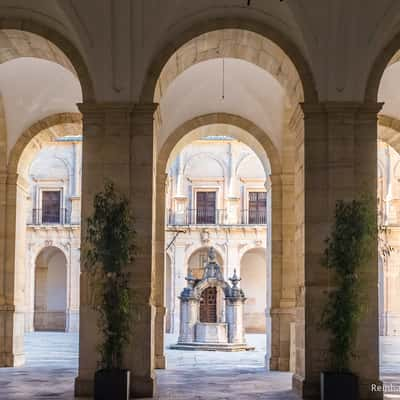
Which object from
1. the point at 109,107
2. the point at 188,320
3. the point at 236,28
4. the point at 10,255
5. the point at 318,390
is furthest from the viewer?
the point at 188,320

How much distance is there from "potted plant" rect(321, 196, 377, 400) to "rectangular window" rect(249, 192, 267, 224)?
95.4 ft

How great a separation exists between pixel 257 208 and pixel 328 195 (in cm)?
2857

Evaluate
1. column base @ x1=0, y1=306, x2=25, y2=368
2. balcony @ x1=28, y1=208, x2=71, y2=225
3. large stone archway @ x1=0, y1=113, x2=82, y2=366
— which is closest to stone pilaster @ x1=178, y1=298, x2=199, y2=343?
large stone archway @ x1=0, y1=113, x2=82, y2=366

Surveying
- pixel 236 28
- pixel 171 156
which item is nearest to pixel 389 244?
pixel 171 156

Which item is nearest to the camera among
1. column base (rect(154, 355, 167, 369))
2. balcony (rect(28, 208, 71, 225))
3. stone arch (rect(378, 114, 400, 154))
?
column base (rect(154, 355, 167, 369))

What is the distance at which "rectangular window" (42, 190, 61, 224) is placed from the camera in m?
41.7

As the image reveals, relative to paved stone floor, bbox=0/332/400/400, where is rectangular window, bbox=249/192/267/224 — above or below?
above

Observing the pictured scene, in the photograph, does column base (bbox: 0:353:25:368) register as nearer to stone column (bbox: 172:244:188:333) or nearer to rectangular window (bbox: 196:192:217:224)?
stone column (bbox: 172:244:188:333)

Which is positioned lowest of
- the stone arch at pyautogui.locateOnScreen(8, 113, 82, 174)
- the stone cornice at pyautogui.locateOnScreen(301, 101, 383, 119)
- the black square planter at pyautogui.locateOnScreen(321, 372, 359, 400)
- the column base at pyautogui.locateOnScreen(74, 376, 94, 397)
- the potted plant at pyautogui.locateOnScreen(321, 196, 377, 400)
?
the column base at pyautogui.locateOnScreen(74, 376, 94, 397)

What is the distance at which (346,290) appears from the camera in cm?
1191

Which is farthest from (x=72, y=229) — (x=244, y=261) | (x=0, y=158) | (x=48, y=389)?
(x=48, y=389)

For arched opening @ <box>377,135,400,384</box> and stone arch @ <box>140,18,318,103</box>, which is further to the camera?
arched opening @ <box>377,135,400,384</box>

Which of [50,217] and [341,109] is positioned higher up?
[50,217]

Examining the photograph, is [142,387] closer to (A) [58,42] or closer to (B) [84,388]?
(B) [84,388]
